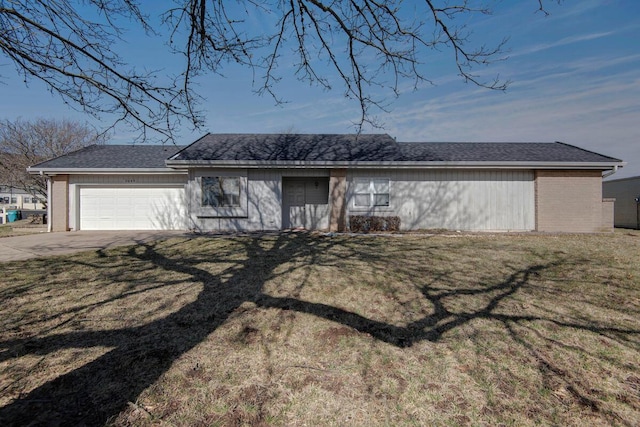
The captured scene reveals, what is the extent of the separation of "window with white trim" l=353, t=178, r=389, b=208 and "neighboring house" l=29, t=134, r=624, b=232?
0.13 ft

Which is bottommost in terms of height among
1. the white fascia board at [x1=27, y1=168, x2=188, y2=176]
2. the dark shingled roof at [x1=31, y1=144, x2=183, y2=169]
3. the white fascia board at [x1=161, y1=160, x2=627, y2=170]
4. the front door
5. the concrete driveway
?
the concrete driveway

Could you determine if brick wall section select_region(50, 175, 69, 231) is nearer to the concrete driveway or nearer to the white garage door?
the white garage door

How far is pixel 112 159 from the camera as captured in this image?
14914mm

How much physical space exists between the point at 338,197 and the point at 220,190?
464 centimetres

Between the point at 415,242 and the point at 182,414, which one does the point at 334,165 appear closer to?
the point at 415,242

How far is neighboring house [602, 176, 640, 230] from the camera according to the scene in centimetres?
1683

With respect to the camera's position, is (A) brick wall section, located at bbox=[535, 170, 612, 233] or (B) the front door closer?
(A) brick wall section, located at bbox=[535, 170, 612, 233]

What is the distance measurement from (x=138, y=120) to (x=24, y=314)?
3.06m

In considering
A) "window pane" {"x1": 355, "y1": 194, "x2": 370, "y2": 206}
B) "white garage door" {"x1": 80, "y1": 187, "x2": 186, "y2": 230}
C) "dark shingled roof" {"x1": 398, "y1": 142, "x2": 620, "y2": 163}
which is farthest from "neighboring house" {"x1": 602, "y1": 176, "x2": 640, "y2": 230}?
"white garage door" {"x1": 80, "y1": 187, "x2": 186, "y2": 230}

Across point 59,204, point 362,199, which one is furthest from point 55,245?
point 362,199

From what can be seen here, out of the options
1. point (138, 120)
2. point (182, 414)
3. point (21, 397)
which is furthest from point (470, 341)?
point (138, 120)

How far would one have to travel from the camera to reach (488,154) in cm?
1411

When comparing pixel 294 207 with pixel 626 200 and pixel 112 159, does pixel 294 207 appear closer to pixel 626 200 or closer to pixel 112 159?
pixel 112 159

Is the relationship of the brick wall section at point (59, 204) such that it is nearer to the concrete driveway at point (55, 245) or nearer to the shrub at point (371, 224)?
the concrete driveway at point (55, 245)
